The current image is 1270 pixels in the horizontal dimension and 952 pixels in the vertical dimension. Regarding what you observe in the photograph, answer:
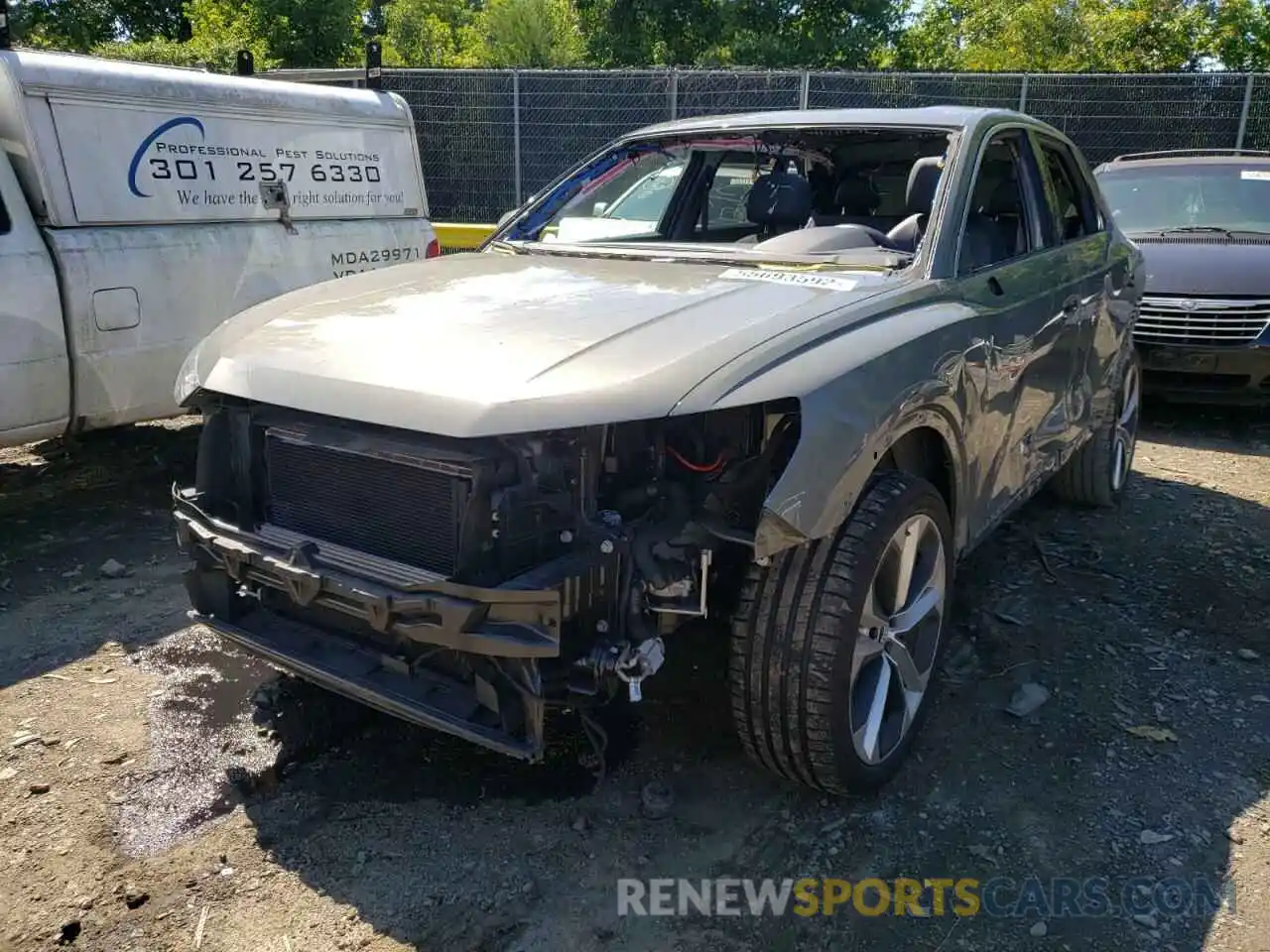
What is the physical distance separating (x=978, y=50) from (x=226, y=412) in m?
25.5

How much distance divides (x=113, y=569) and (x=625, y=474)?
303 cm

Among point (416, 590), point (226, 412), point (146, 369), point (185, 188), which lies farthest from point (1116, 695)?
point (185, 188)

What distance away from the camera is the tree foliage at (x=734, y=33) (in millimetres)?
18109

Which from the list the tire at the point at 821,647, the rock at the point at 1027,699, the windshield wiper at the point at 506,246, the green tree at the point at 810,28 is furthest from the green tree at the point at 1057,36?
the tire at the point at 821,647

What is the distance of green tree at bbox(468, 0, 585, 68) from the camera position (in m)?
25.0

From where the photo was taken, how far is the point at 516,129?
448 inches

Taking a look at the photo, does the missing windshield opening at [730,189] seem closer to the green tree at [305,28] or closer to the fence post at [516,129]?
the fence post at [516,129]

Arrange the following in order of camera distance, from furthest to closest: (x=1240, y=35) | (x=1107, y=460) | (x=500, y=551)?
(x=1240, y=35) < (x=1107, y=460) < (x=500, y=551)

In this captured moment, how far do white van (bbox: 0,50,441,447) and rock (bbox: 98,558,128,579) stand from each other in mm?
814

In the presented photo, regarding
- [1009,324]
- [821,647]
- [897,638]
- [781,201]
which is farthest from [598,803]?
[781,201]

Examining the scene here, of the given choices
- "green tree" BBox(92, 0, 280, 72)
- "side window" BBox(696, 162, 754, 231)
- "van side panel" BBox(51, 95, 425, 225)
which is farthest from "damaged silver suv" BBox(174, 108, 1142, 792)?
"green tree" BBox(92, 0, 280, 72)

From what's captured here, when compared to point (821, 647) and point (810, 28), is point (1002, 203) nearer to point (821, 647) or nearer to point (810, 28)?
point (821, 647)

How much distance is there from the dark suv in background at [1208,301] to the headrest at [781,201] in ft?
12.4

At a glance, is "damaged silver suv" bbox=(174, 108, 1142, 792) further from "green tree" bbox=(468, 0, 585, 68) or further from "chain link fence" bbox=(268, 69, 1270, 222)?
"green tree" bbox=(468, 0, 585, 68)
